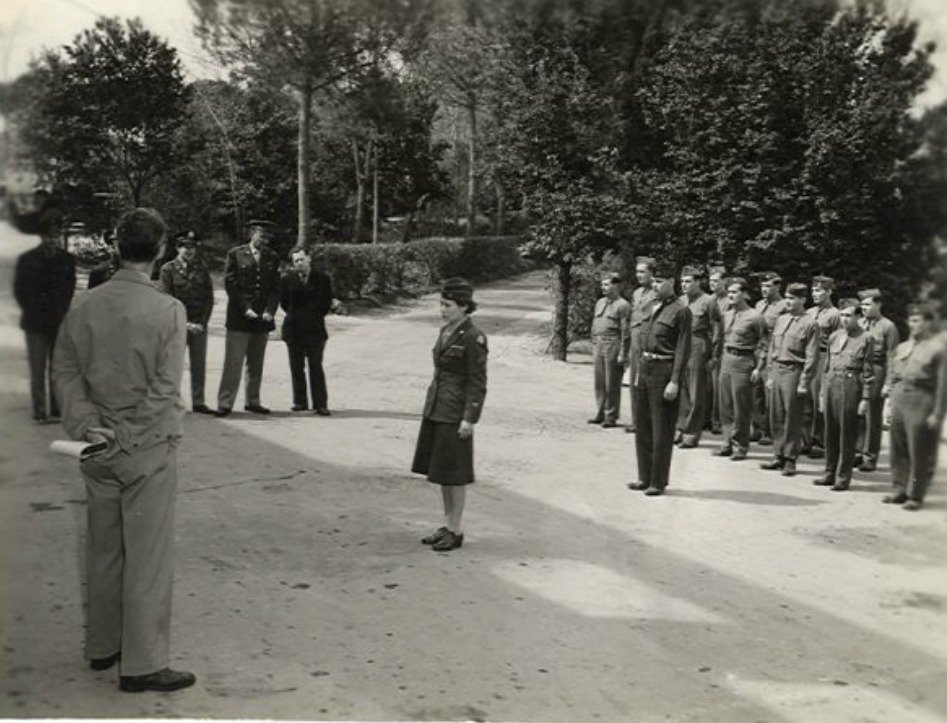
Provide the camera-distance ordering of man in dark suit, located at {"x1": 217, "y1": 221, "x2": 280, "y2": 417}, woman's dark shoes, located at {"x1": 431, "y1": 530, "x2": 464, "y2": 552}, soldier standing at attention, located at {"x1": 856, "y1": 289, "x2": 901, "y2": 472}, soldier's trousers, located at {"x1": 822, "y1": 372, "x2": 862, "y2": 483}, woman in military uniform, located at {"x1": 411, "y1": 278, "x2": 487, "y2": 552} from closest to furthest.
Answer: woman in military uniform, located at {"x1": 411, "y1": 278, "x2": 487, "y2": 552} → woman's dark shoes, located at {"x1": 431, "y1": 530, "x2": 464, "y2": 552} → soldier standing at attention, located at {"x1": 856, "y1": 289, "x2": 901, "y2": 472} → soldier's trousers, located at {"x1": 822, "y1": 372, "x2": 862, "y2": 483} → man in dark suit, located at {"x1": 217, "y1": 221, "x2": 280, "y2": 417}

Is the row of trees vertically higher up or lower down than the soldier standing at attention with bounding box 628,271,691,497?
higher up

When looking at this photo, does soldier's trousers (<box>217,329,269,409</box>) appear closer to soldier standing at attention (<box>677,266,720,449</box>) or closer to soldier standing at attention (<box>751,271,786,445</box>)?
soldier standing at attention (<box>677,266,720,449</box>)

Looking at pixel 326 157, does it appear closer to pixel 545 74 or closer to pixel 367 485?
pixel 545 74

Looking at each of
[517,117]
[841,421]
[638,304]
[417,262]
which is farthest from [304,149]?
[841,421]

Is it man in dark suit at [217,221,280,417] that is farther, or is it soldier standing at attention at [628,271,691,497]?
man in dark suit at [217,221,280,417]

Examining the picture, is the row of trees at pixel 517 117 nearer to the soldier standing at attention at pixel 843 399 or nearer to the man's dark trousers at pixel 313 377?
the soldier standing at attention at pixel 843 399

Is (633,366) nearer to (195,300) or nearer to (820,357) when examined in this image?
(820,357)

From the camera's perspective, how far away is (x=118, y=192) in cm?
414

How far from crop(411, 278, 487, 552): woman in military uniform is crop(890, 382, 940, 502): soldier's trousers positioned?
2048mm

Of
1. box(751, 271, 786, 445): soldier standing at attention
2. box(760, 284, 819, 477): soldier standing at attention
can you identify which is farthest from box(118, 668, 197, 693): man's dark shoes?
box(760, 284, 819, 477): soldier standing at attention

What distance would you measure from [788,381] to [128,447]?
5.52 m

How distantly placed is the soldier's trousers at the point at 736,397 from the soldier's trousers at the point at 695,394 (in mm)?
186

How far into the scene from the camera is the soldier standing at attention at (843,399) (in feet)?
21.8

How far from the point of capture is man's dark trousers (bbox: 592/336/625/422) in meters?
7.53
